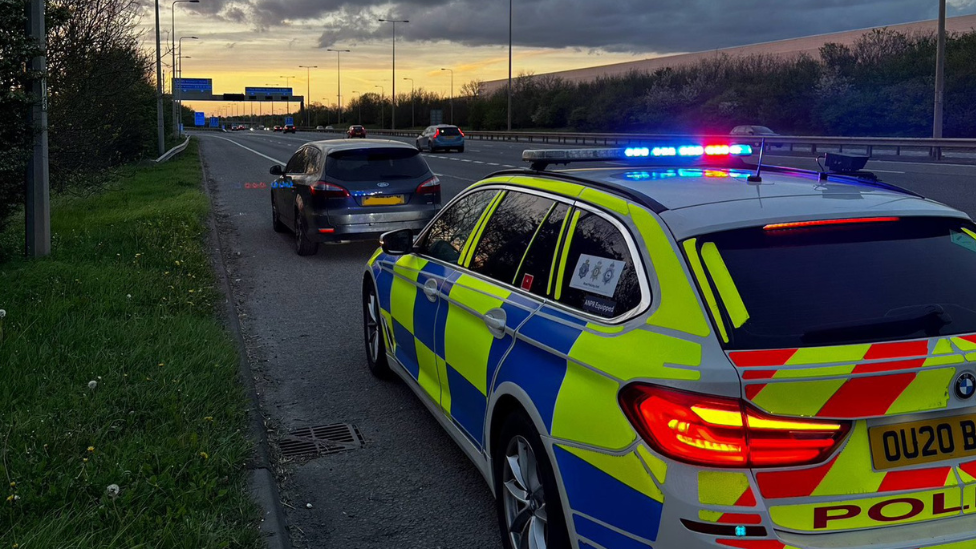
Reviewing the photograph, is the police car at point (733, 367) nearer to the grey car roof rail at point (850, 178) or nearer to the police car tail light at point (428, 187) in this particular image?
the grey car roof rail at point (850, 178)

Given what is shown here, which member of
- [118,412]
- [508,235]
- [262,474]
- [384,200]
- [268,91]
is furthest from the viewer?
[268,91]

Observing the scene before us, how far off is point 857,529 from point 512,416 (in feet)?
4.20

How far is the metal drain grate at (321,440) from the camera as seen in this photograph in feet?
16.0

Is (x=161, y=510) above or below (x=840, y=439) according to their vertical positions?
below

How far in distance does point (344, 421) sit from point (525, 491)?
2.35 meters

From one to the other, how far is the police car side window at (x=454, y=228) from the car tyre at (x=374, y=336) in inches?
35.9

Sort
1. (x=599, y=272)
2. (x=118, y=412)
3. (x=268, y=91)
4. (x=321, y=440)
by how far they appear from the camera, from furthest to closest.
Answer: (x=268, y=91)
(x=321, y=440)
(x=118, y=412)
(x=599, y=272)

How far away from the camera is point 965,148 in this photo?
87.8 feet

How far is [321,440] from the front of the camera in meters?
5.05

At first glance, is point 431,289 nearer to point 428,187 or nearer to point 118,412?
point 118,412

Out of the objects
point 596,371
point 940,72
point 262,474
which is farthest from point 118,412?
point 940,72

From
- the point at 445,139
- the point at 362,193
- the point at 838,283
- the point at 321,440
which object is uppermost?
the point at 445,139

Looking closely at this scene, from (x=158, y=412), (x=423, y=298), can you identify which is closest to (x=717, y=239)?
(x=423, y=298)

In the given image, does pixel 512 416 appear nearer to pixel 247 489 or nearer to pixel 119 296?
pixel 247 489
